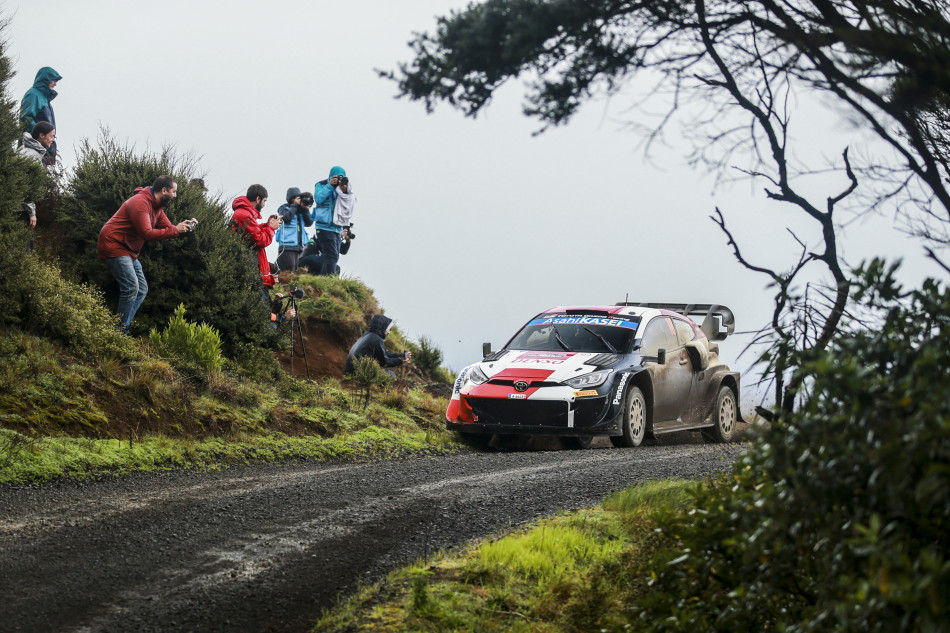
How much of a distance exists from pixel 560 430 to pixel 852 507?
1013 centimetres

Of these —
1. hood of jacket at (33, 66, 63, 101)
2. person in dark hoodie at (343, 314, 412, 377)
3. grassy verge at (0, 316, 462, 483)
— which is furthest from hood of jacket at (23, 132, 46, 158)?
person in dark hoodie at (343, 314, 412, 377)

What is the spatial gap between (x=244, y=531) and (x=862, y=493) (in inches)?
211

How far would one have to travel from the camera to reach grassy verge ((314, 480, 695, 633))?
5277mm

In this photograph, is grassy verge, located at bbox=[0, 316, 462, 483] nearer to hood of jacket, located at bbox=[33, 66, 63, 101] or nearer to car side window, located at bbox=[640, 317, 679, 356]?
car side window, located at bbox=[640, 317, 679, 356]

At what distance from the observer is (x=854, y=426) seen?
288 centimetres

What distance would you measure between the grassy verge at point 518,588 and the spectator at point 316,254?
1756 cm

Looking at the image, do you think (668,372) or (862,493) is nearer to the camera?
(862,493)

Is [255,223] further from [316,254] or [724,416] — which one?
[724,416]

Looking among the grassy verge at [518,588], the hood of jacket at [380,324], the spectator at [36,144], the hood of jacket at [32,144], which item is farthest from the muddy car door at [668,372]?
the hood of jacket at [32,144]

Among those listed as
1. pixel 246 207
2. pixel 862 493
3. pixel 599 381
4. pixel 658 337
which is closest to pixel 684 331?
pixel 658 337

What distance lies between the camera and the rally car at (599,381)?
13.1m

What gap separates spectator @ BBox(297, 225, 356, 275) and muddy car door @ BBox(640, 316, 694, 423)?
11.2 meters

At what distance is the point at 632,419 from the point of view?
13.6 meters

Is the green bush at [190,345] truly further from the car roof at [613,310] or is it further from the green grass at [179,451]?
the car roof at [613,310]
